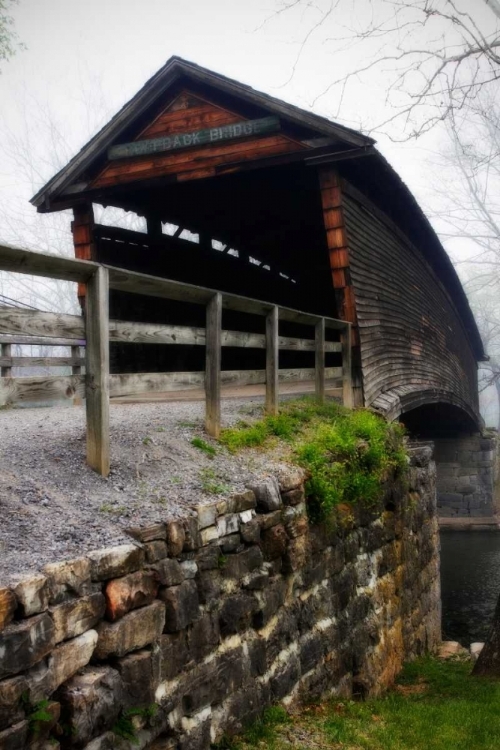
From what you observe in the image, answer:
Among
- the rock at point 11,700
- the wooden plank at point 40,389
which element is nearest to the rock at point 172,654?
the rock at point 11,700

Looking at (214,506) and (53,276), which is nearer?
(53,276)

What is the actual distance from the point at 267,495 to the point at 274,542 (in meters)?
0.31

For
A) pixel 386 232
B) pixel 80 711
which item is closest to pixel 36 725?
pixel 80 711

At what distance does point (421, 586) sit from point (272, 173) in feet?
21.1

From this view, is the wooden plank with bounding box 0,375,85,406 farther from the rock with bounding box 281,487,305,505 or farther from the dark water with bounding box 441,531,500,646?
the dark water with bounding box 441,531,500,646

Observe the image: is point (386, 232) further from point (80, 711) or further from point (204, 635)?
point (80, 711)

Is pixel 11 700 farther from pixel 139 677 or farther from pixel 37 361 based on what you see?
pixel 37 361

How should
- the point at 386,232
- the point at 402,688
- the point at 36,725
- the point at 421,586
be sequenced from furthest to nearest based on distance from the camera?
the point at 386,232, the point at 421,586, the point at 402,688, the point at 36,725

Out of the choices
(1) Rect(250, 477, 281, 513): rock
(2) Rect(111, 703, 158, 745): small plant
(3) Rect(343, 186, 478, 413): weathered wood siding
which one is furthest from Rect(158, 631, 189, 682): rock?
(3) Rect(343, 186, 478, 413): weathered wood siding

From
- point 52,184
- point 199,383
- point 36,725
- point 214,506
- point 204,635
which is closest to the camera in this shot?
point 36,725

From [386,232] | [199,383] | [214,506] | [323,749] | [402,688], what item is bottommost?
[402,688]

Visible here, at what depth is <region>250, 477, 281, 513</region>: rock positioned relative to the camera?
4.15 m

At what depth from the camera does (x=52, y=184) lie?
952 cm

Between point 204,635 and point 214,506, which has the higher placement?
point 214,506
